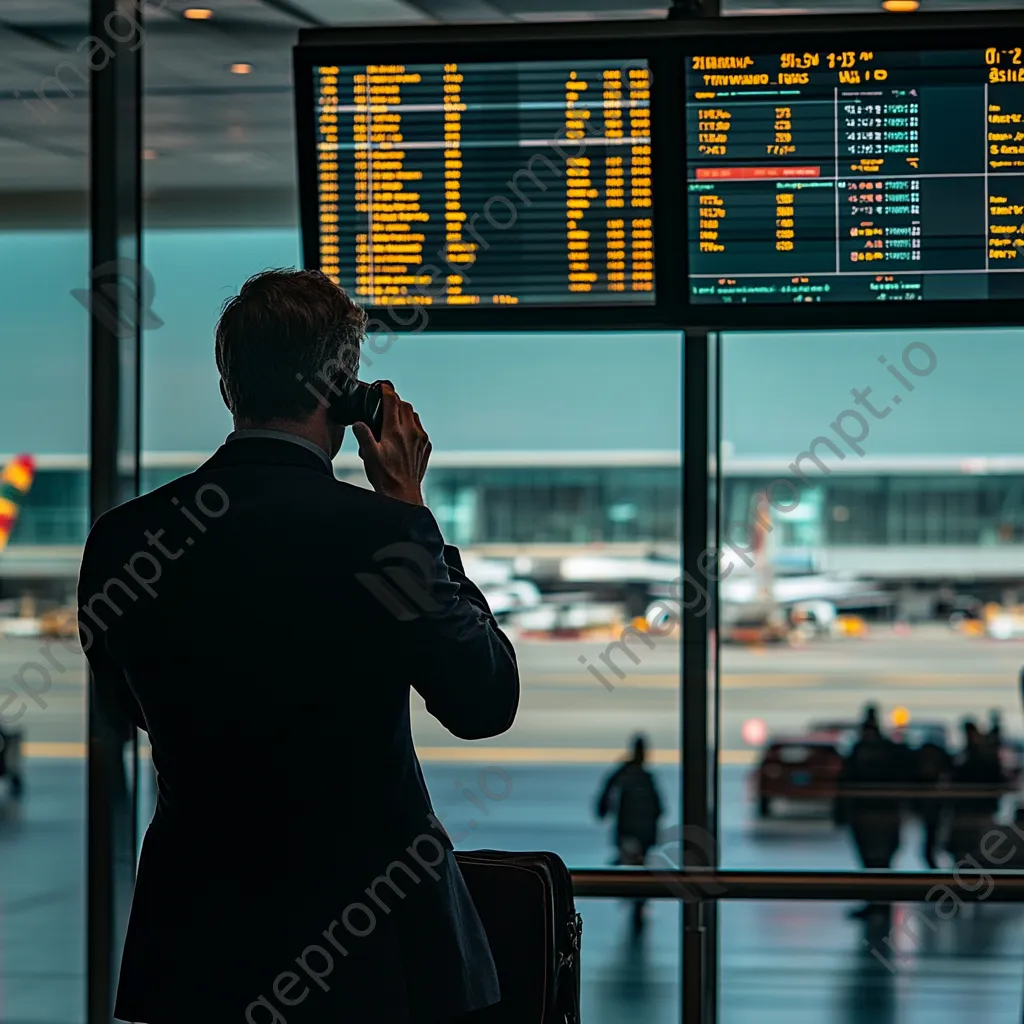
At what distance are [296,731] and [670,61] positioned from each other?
1457 mm

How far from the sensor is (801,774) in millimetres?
19406

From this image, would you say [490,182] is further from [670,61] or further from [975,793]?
[975,793]

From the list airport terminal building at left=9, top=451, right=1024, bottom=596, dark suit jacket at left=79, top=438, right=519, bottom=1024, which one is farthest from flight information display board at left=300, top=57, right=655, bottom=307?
airport terminal building at left=9, top=451, right=1024, bottom=596

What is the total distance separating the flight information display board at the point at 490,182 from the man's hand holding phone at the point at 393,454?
3.16ft

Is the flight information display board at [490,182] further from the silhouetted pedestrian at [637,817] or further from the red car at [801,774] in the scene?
the red car at [801,774]

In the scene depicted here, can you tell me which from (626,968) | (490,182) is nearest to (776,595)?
(626,968)

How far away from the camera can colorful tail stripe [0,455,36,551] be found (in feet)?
12.5

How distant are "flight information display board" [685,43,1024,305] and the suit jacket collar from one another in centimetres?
114

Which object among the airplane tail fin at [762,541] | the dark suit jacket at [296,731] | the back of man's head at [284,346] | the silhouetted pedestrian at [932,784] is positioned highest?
the back of man's head at [284,346]

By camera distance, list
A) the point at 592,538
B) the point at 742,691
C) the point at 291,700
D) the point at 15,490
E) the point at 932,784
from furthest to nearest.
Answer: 1. the point at 742,691
2. the point at 592,538
3. the point at 932,784
4. the point at 15,490
5. the point at 291,700

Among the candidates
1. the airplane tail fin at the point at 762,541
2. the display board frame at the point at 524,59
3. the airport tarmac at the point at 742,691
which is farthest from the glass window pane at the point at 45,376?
the airport tarmac at the point at 742,691

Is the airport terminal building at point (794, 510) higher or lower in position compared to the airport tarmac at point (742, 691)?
higher

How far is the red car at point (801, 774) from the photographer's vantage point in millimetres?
18984

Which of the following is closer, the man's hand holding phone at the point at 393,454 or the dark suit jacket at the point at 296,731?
the dark suit jacket at the point at 296,731
